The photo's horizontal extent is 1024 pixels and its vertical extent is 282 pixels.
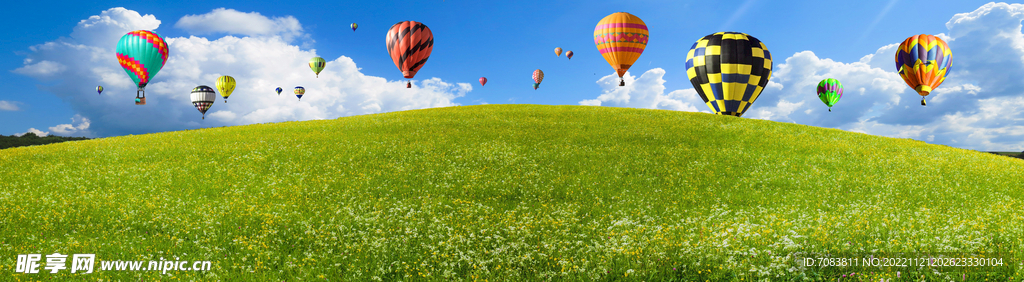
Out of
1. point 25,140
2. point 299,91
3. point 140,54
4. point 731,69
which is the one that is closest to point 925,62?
point 731,69

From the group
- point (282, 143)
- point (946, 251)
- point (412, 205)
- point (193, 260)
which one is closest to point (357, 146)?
point (282, 143)

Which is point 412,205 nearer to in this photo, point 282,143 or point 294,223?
point 294,223

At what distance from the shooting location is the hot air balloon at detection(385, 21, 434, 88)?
4131cm

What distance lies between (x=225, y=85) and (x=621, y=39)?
179 ft

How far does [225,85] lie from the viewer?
63750 mm

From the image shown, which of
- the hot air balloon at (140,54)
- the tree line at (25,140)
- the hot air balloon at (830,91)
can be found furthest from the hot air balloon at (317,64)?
the hot air balloon at (830,91)

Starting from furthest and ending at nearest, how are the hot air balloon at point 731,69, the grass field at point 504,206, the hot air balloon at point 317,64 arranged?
1. the hot air balloon at point 317,64
2. the hot air balloon at point 731,69
3. the grass field at point 504,206

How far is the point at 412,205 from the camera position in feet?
52.1

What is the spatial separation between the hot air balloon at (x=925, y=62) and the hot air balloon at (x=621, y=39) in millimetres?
25718

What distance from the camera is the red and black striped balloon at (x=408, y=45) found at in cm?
4131

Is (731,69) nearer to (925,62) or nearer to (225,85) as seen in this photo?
(925,62)

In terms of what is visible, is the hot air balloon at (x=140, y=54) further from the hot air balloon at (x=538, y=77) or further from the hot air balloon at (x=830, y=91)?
the hot air balloon at (x=830, y=91)

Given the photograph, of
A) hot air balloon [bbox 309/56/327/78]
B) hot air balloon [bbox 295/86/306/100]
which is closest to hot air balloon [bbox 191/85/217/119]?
hot air balloon [bbox 309/56/327/78]

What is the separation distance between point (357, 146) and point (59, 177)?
43.7 ft
